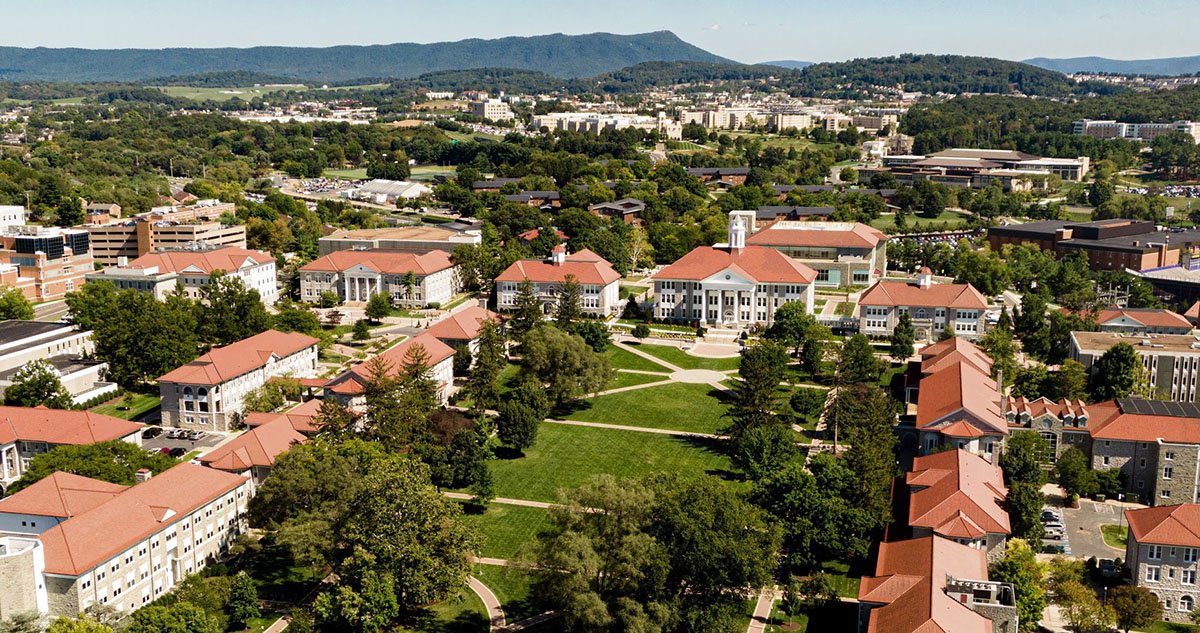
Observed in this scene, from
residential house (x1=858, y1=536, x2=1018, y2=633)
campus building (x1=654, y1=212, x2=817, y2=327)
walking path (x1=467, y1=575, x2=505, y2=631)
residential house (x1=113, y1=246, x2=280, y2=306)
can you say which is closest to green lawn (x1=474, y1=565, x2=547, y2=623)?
walking path (x1=467, y1=575, x2=505, y2=631)

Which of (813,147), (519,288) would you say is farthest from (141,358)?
(813,147)

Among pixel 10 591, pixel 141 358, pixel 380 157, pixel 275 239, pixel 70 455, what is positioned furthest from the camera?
pixel 380 157

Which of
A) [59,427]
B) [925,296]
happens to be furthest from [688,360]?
[59,427]

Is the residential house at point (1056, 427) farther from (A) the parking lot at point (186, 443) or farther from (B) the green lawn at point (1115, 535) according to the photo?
(A) the parking lot at point (186, 443)

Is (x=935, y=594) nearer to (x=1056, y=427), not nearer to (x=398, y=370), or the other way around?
(x=1056, y=427)

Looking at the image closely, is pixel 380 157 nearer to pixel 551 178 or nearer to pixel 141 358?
pixel 551 178

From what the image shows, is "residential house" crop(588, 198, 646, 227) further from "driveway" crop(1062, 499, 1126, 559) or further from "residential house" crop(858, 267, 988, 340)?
"driveway" crop(1062, 499, 1126, 559)
